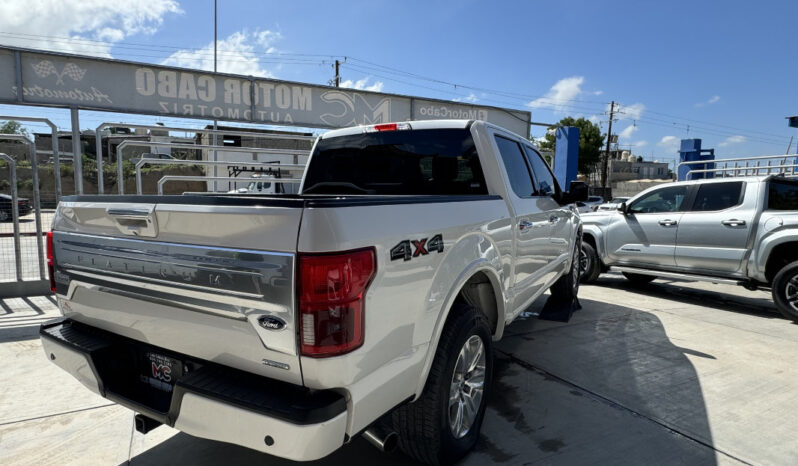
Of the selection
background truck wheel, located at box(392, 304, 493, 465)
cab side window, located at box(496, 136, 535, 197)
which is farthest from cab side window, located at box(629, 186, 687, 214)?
background truck wheel, located at box(392, 304, 493, 465)

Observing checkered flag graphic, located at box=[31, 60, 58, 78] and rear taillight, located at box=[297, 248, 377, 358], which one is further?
checkered flag graphic, located at box=[31, 60, 58, 78]

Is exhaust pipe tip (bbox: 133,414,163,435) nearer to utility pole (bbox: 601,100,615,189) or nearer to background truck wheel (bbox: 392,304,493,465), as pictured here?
background truck wheel (bbox: 392,304,493,465)

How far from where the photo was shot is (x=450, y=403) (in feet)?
8.26

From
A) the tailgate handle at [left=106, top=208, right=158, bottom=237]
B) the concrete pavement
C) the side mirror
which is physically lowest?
the concrete pavement

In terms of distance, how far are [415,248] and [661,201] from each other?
21.1ft

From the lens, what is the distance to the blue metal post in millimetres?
11570

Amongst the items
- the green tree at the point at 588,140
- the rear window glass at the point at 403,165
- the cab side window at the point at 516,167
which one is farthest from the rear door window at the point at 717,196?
the green tree at the point at 588,140

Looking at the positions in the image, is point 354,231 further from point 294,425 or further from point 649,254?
point 649,254

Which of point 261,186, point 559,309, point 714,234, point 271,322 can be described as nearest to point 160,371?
point 271,322

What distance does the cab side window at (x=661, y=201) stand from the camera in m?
6.89

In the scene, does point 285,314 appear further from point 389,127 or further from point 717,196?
point 717,196

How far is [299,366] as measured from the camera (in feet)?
5.65

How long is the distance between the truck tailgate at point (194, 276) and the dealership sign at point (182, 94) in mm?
5755

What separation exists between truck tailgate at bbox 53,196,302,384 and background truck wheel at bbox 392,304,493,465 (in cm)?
83
